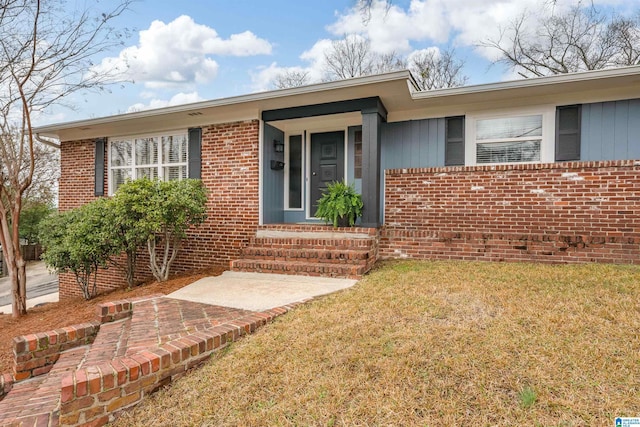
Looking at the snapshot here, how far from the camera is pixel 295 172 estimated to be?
7121 millimetres

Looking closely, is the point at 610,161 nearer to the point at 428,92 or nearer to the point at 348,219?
the point at 428,92

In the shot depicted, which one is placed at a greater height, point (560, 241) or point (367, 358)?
point (560, 241)

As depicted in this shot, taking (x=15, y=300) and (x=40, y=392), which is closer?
(x=40, y=392)

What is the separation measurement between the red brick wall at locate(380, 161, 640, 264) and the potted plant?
632mm

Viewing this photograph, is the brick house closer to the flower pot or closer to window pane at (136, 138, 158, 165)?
Answer: window pane at (136, 138, 158, 165)

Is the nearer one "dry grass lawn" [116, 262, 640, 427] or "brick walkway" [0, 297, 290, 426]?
"dry grass lawn" [116, 262, 640, 427]

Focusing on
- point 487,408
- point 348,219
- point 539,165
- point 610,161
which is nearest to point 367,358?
point 487,408

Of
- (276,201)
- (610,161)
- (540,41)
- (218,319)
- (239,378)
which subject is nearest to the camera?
(239,378)

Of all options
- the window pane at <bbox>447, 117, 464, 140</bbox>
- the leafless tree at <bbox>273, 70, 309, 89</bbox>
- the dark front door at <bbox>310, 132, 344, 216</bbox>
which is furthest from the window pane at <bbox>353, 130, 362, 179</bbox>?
the leafless tree at <bbox>273, 70, 309, 89</bbox>

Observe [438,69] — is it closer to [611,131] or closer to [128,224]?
[611,131]

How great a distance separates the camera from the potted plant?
5.44m

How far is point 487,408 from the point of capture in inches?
65.6

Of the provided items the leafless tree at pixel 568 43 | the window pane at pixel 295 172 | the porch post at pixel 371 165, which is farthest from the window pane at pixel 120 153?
the leafless tree at pixel 568 43

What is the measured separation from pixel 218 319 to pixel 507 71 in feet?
51.3
